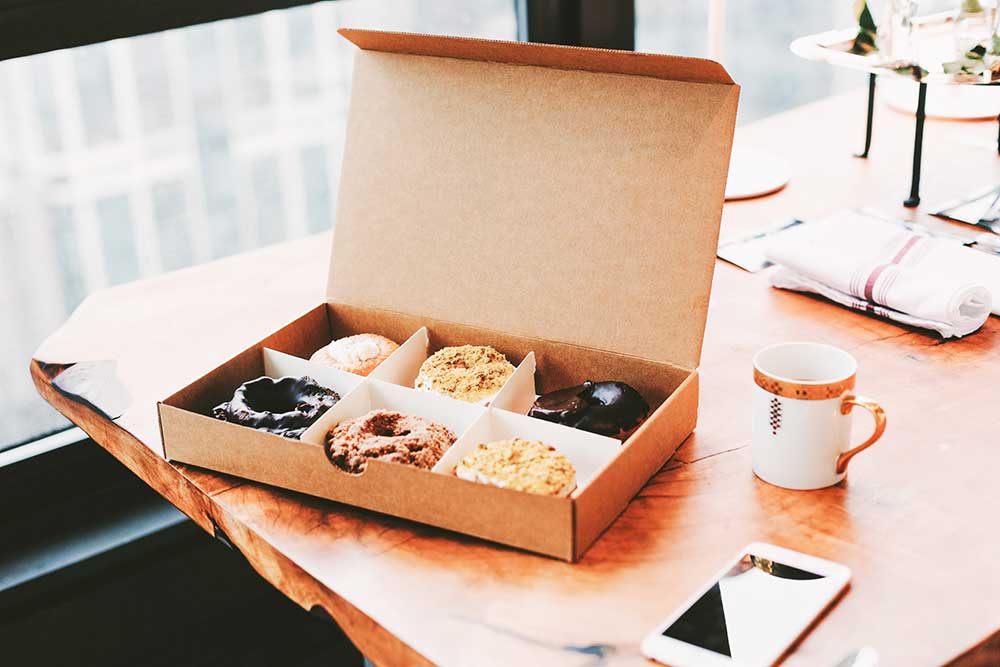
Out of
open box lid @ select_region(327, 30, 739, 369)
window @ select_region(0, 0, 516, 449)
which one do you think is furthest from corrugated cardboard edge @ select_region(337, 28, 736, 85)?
window @ select_region(0, 0, 516, 449)

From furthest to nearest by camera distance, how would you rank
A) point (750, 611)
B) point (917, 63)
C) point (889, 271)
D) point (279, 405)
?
point (917, 63), point (889, 271), point (279, 405), point (750, 611)

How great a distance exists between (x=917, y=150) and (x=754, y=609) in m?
1.00

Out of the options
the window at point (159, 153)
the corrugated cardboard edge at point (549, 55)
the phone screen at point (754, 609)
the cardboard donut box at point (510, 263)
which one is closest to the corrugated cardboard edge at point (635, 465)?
the cardboard donut box at point (510, 263)

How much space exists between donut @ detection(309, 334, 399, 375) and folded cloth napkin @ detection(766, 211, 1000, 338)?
54 cm

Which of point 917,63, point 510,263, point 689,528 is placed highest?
point 917,63

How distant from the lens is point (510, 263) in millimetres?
1102

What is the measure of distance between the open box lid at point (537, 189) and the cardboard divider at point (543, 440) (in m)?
0.13

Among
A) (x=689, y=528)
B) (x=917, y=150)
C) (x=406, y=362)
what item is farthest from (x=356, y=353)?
(x=917, y=150)

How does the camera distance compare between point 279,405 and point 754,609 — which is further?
point 279,405

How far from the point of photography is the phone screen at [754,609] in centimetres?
73

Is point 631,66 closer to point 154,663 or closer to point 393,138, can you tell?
point 393,138

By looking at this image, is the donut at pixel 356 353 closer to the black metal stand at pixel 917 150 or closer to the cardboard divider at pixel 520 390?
the cardboard divider at pixel 520 390

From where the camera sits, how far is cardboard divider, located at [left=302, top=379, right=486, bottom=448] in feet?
3.17

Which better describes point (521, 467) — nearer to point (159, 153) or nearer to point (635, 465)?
point (635, 465)
